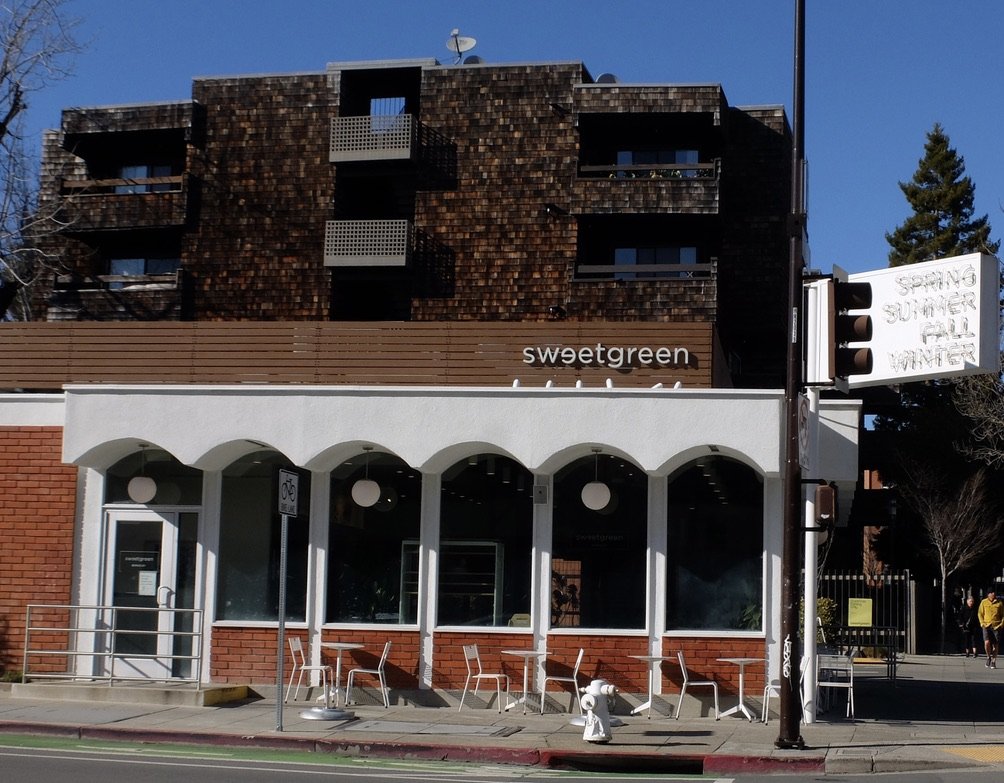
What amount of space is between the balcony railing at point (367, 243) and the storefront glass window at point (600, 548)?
2497cm

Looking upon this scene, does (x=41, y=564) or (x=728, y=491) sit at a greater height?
(x=728, y=491)

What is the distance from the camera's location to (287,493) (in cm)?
1609

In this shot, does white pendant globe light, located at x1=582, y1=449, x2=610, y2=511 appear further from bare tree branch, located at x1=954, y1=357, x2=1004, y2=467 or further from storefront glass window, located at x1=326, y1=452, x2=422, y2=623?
bare tree branch, located at x1=954, y1=357, x2=1004, y2=467

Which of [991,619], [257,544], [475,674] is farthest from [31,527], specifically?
[991,619]

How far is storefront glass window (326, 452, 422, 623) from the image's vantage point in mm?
18938

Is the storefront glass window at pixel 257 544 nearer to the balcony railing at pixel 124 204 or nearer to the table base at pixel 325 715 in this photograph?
the table base at pixel 325 715

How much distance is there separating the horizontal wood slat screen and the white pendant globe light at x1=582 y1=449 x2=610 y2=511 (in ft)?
6.52

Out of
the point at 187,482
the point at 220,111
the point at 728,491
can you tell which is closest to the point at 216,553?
the point at 187,482

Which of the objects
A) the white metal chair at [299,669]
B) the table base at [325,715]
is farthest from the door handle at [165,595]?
the table base at [325,715]

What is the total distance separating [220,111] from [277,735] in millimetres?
33418

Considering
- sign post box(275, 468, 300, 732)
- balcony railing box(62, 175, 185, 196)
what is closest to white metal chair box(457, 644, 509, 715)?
sign post box(275, 468, 300, 732)

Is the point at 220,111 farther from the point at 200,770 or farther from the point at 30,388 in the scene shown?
the point at 200,770

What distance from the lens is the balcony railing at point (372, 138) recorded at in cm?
4347

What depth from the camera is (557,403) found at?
1834cm
